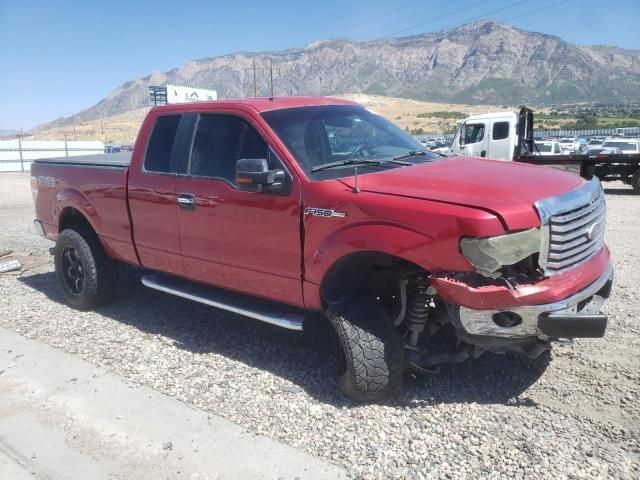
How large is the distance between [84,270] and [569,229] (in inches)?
179

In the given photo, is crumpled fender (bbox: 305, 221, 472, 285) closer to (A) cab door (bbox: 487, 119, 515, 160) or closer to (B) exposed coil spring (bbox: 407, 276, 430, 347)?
(B) exposed coil spring (bbox: 407, 276, 430, 347)

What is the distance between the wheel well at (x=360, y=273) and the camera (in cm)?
357

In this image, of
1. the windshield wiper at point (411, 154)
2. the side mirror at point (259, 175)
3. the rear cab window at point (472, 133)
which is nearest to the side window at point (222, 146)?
the side mirror at point (259, 175)

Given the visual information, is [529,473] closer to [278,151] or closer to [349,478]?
→ [349,478]

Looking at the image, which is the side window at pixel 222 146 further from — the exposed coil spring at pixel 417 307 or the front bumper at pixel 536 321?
the front bumper at pixel 536 321

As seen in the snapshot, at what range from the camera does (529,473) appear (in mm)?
2965

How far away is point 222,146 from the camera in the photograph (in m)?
4.47

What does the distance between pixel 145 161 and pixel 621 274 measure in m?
5.44

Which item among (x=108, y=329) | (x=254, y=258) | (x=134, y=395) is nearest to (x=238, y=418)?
(x=134, y=395)

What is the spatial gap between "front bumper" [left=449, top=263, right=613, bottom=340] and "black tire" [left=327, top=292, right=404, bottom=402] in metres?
0.56

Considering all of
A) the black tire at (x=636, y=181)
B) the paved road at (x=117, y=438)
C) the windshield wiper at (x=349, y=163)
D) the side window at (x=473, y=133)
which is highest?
the side window at (x=473, y=133)

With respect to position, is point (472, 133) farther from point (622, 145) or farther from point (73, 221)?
point (73, 221)

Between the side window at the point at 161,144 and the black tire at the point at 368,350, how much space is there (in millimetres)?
2133

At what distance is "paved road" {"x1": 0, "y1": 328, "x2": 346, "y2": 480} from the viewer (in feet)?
10.3
